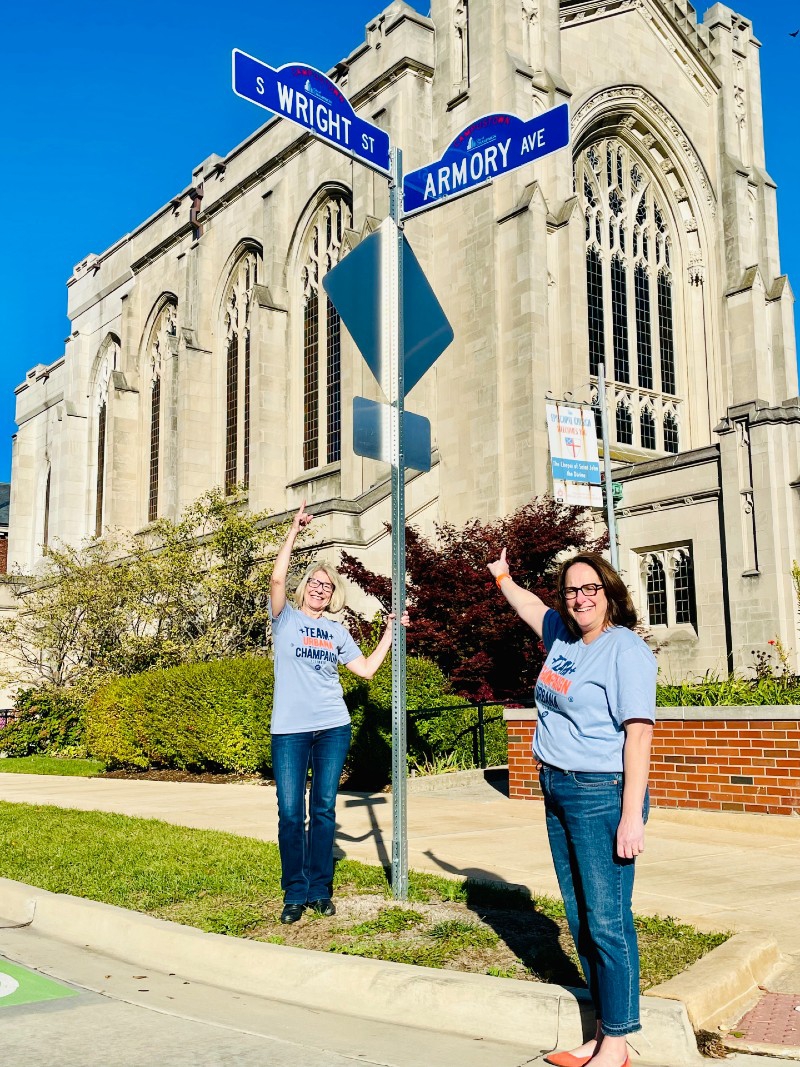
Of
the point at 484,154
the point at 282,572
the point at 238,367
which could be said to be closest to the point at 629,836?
the point at 282,572

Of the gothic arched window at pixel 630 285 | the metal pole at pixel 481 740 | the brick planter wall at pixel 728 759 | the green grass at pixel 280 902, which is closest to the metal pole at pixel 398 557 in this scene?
the green grass at pixel 280 902

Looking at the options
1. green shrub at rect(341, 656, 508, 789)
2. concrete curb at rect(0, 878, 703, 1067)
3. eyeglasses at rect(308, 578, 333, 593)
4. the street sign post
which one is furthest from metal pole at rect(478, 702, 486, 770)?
concrete curb at rect(0, 878, 703, 1067)

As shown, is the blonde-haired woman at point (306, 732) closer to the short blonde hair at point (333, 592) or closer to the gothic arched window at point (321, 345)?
the short blonde hair at point (333, 592)

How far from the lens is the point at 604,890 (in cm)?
379

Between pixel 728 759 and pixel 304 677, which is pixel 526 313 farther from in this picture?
pixel 304 677

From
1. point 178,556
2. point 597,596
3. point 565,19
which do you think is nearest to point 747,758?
point 597,596

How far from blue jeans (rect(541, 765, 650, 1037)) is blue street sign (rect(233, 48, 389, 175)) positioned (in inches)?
171

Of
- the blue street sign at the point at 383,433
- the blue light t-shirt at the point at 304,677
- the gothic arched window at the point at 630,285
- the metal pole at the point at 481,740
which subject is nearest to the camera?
the blue light t-shirt at the point at 304,677

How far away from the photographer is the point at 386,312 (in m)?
6.70

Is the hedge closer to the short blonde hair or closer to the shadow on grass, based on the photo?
the shadow on grass

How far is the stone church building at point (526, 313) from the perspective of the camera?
2362 cm

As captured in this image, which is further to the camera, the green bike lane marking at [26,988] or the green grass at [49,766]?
the green grass at [49,766]

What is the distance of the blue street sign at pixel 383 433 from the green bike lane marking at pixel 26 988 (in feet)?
10.6

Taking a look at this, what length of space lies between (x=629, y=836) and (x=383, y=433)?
11.0 ft
